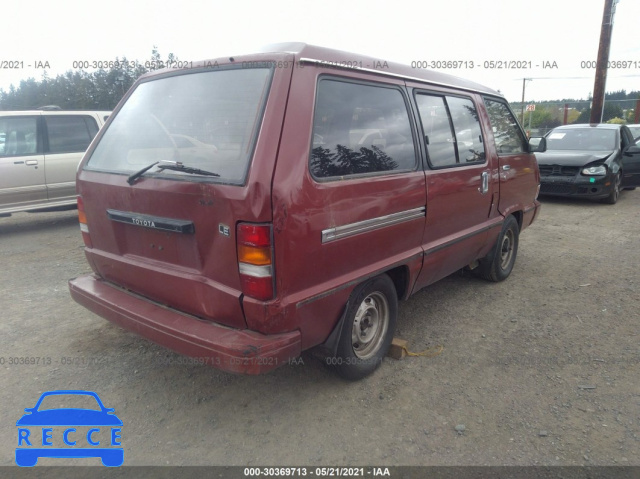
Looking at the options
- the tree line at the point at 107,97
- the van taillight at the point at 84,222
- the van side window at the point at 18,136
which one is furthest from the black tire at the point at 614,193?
the van side window at the point at 18,136

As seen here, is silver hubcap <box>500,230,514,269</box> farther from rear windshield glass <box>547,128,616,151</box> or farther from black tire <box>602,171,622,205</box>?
rear windshield glass <box>547,128,616,151</box>

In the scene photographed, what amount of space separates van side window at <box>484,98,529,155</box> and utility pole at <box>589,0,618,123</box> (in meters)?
11.4

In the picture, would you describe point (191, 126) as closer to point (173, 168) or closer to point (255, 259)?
point (173, 168)

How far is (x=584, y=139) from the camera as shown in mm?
9938

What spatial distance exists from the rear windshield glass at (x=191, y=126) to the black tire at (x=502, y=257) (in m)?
3.06

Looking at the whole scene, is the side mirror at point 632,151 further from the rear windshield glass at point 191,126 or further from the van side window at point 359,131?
the rear windshield glass at point 191,126

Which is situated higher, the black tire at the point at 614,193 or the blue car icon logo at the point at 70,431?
the black tire at the point at 614,193

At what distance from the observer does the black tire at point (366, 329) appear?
2783mm

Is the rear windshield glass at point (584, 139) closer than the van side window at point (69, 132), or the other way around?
the van side window at point (69, 132)

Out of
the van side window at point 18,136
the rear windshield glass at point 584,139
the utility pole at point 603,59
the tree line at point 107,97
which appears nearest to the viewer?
the van side window at point 18,136

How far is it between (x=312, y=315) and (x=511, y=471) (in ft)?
4.10

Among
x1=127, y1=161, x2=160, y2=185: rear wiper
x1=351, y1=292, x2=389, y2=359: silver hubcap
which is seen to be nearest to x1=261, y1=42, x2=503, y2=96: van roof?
x1=127, y1=161, x2=160, y2=185: rear wiper

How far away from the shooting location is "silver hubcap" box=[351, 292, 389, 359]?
296cm

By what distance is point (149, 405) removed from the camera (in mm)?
2766
